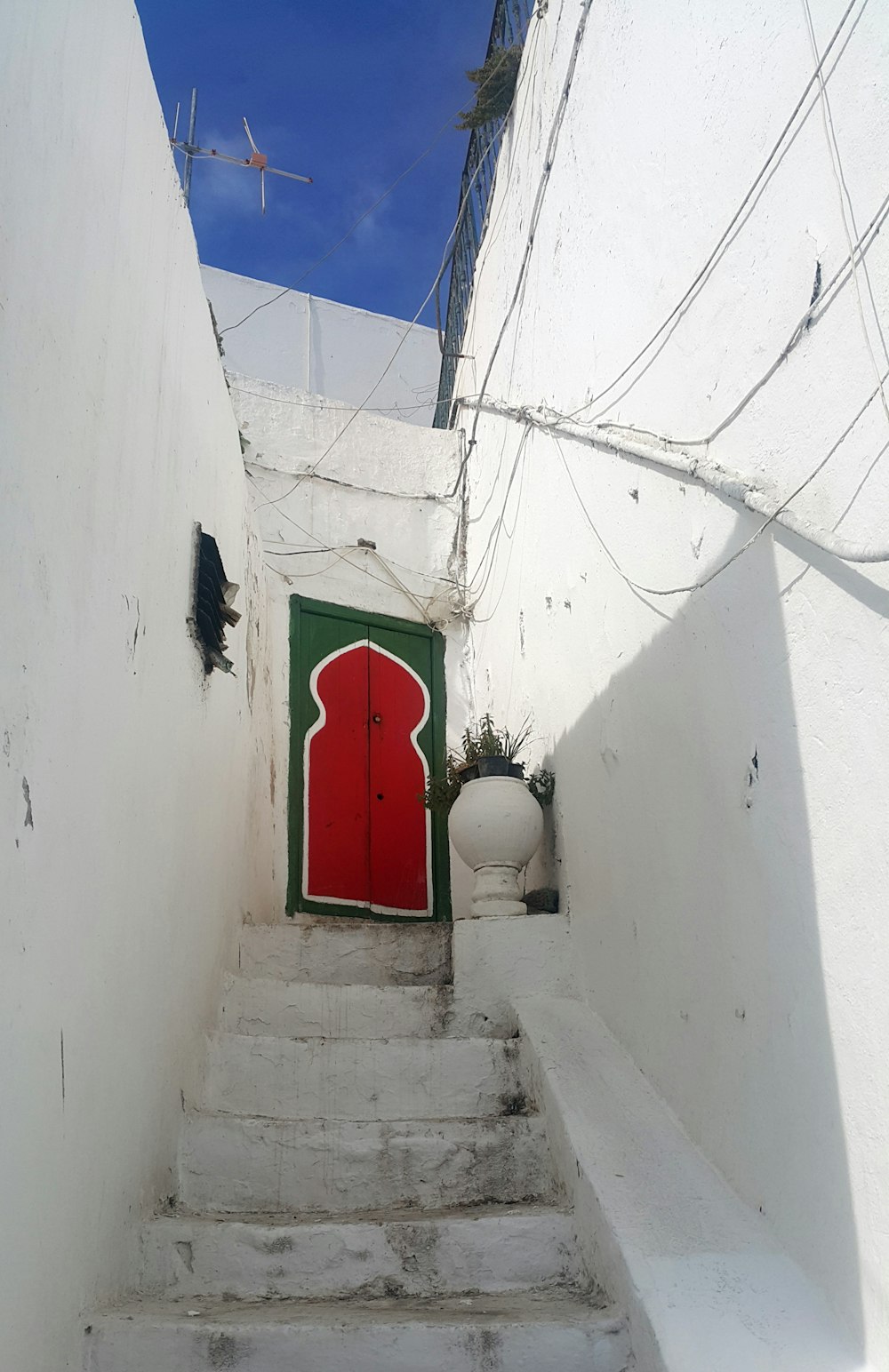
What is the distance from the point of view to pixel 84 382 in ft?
7.27

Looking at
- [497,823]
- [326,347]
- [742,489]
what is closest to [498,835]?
[497,823]

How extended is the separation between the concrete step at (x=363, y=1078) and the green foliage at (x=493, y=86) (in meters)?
4.20

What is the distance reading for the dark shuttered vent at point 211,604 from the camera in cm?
337

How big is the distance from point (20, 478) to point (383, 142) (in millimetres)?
5538

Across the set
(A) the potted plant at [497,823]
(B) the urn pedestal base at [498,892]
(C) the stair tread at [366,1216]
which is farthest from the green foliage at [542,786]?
(C) the stair tread at [366,1216]

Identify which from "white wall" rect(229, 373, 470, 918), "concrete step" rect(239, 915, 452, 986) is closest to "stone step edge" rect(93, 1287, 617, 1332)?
"concrete step" rect(239, 915, 452, 986)

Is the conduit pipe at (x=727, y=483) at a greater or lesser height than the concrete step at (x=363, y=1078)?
greater

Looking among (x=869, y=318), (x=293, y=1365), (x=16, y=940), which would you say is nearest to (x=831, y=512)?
(x=869, y=318)

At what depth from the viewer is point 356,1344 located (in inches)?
78.6

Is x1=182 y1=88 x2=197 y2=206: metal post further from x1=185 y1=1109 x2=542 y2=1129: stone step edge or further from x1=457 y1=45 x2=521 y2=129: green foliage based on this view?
x1=185 y1=1109 x2=542 y2=1129: stone step edge

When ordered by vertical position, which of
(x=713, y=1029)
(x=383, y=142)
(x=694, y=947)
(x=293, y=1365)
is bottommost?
(x=293, y=1365)

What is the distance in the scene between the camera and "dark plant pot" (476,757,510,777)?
13.3ft

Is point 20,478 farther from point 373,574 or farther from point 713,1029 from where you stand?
point 373,574

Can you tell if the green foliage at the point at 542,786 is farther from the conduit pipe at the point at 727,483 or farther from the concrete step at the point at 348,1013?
the conduit pipe at the point at 727,483
